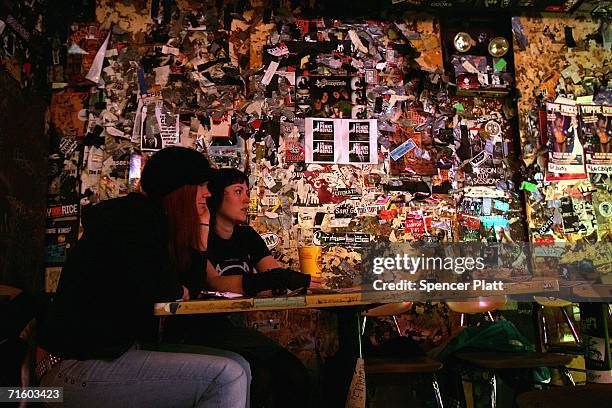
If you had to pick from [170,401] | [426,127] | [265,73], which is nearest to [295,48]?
[265,73]

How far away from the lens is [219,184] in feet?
8.87

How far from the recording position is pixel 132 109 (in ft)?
11.0

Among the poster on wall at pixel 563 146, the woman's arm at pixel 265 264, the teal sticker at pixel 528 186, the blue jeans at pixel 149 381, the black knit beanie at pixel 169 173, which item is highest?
the poster on wall at pixel 563 146

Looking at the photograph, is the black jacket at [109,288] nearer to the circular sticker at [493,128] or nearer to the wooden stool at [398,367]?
the wooden stool at [398,367]

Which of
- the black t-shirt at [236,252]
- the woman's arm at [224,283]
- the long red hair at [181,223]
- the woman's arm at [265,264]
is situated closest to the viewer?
the long red hair at [181,223]

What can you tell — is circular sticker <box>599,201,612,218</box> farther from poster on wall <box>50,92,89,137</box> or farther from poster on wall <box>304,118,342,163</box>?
poster on wall <box>50,92,89,137</box>

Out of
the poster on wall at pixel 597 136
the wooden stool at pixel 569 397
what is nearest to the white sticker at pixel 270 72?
the poster on wall at pixel 597 136

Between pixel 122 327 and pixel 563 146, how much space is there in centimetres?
320

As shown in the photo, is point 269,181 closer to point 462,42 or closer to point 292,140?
point 292,140

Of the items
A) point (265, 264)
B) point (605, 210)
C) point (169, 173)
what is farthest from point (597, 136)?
point (169, 173)

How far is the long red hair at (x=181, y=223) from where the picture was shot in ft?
5.37

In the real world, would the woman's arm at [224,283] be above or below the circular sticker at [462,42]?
below

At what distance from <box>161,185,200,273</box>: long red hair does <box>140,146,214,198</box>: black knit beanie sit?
0.02m

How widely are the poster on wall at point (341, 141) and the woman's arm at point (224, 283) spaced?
1.34 meters
